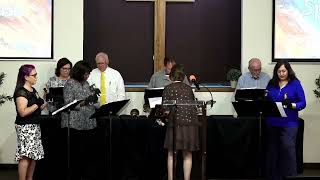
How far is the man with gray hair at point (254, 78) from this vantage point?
24.1 feet

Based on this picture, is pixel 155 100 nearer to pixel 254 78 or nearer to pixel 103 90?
pixel 103 90

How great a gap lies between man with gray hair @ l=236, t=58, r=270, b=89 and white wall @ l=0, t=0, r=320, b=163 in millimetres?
424

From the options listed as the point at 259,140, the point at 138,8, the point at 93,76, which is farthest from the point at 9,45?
the point at 259,140

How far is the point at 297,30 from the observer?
7898 millimetres

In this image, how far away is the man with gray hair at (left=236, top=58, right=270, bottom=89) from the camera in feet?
24.1

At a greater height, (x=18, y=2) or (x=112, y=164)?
(x=18, y=2)

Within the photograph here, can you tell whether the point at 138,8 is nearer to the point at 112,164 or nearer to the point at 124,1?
the point at 124,1

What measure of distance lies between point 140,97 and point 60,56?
124 centimetres

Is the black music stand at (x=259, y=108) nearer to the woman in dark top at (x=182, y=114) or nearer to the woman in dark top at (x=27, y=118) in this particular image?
the woman in dark top at (x=182, y=114)

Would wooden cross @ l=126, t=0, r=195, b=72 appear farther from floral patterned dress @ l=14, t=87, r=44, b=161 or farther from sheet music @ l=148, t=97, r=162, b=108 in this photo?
floral patterned dress @ l=14, t=87, r=44, b=161

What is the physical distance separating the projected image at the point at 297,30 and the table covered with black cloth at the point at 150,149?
1.26 m

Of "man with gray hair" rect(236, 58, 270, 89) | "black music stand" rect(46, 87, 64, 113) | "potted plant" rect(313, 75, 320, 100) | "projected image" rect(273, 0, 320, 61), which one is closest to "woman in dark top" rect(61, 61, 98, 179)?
"black music stand" rect(46, 87, 64, 113)

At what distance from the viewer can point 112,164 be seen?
7117 millimetres

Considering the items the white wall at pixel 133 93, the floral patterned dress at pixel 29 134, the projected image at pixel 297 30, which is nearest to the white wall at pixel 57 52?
Answer: the white wall at pixel 133 93
